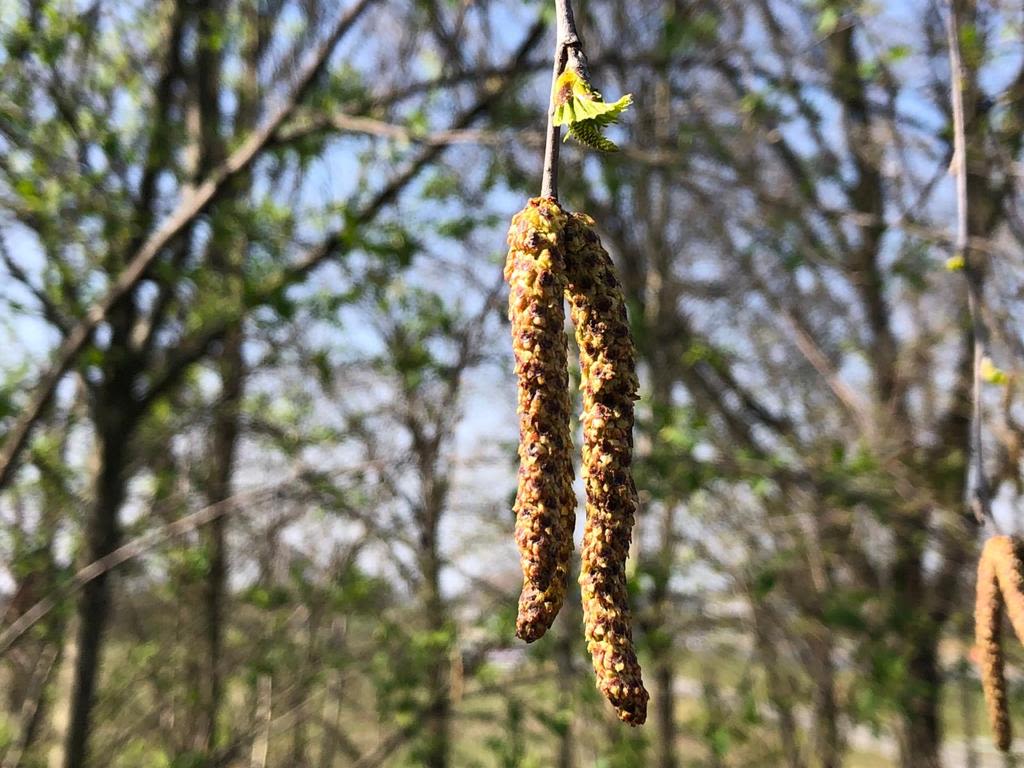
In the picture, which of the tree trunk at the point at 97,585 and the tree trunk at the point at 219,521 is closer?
the tree trunk at the point at 97,585

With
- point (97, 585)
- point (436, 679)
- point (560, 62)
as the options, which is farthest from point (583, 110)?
point (436, 679)

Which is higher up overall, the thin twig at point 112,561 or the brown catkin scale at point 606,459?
the brown catkin scale at point 606,459

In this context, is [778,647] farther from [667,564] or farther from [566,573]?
[566,573]

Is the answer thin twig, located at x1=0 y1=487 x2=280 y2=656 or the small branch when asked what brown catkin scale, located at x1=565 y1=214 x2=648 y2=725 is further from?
thin twig, located at x1=0 y1=487 x2=280 y2=656

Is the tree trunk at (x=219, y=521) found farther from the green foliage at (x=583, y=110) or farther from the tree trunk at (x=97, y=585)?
the green foliage at (x=583, y=110)

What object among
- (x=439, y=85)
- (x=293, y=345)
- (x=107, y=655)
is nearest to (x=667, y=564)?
(x=293, y=345)

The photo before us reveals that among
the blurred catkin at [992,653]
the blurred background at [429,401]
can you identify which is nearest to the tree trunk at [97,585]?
the blurred background at [429,401]

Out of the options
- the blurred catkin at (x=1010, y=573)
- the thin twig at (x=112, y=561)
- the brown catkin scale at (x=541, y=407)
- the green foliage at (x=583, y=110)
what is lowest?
the thin twig at (x=112, y=561)

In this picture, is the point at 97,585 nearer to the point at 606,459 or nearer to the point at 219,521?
the point at 219,521
